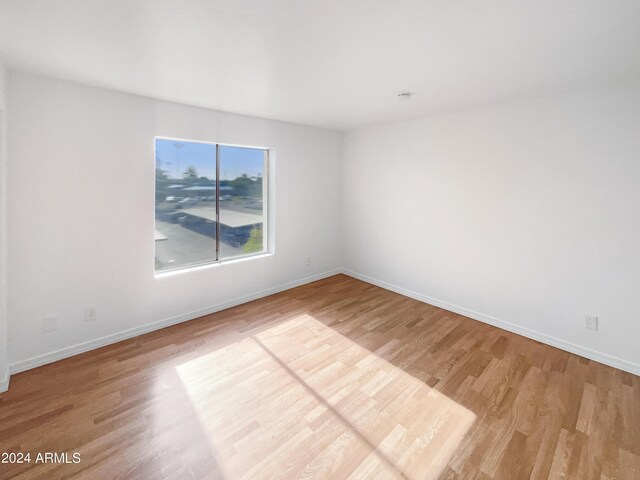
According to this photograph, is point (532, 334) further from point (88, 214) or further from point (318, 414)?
point (88, 214)

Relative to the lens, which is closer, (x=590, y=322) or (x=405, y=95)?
(x=590, y=322)

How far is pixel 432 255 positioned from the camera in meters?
4.04

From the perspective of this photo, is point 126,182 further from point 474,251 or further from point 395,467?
point 474,251

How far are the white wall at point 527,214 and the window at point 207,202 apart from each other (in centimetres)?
192

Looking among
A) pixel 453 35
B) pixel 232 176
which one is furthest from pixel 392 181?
pixel 453 35

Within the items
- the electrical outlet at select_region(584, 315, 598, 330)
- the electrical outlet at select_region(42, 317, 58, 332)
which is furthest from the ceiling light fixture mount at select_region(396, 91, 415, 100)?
the electrical outlet at select_region(42, 317, 58, 332)

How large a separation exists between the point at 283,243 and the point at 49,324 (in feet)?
8.86

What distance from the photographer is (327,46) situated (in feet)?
6.35

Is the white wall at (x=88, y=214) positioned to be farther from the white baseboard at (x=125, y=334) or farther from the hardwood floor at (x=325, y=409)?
the hardwood floor at (x=325, y=409)

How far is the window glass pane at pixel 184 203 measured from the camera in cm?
343

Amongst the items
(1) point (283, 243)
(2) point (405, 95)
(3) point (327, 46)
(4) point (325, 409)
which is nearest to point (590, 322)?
(4) point (325, 409)

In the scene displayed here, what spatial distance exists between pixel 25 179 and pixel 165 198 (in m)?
1.19

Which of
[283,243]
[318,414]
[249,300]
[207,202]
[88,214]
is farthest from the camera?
[283,243]

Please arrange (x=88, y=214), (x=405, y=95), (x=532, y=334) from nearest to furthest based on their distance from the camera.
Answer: (x=88, y=214) → (x=405, y=95) → (x=532, y=334)
